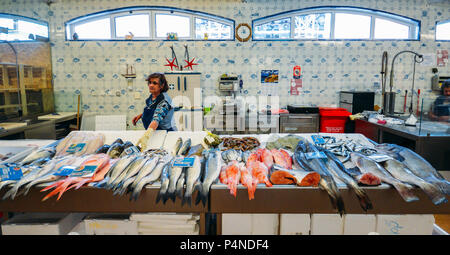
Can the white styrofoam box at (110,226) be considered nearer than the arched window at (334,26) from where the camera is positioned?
Yes

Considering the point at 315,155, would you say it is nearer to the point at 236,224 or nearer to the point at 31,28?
the point at 236,224

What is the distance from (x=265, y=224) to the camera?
66.4 inches

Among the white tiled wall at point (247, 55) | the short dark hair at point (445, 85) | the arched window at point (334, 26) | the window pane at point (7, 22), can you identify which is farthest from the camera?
the arched window at point (334, 26)

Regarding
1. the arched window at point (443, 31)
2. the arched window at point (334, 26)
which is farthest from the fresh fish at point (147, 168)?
the arched window at point (443, 31)

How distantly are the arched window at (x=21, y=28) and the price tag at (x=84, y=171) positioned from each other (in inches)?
159

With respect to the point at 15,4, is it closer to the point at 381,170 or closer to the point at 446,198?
the point at 381,170

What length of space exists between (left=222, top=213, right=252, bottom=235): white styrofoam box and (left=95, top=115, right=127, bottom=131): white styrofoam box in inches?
162

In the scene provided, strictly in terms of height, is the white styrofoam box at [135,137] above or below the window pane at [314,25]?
below

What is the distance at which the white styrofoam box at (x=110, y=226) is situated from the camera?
1.68 metres

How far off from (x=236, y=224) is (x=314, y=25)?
513 centimetres

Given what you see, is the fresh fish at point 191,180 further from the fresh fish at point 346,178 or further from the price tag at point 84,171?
the fresh fish at point 346,178

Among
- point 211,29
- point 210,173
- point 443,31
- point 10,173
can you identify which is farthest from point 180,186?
point 443,31

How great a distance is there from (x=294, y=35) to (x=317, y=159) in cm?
446
